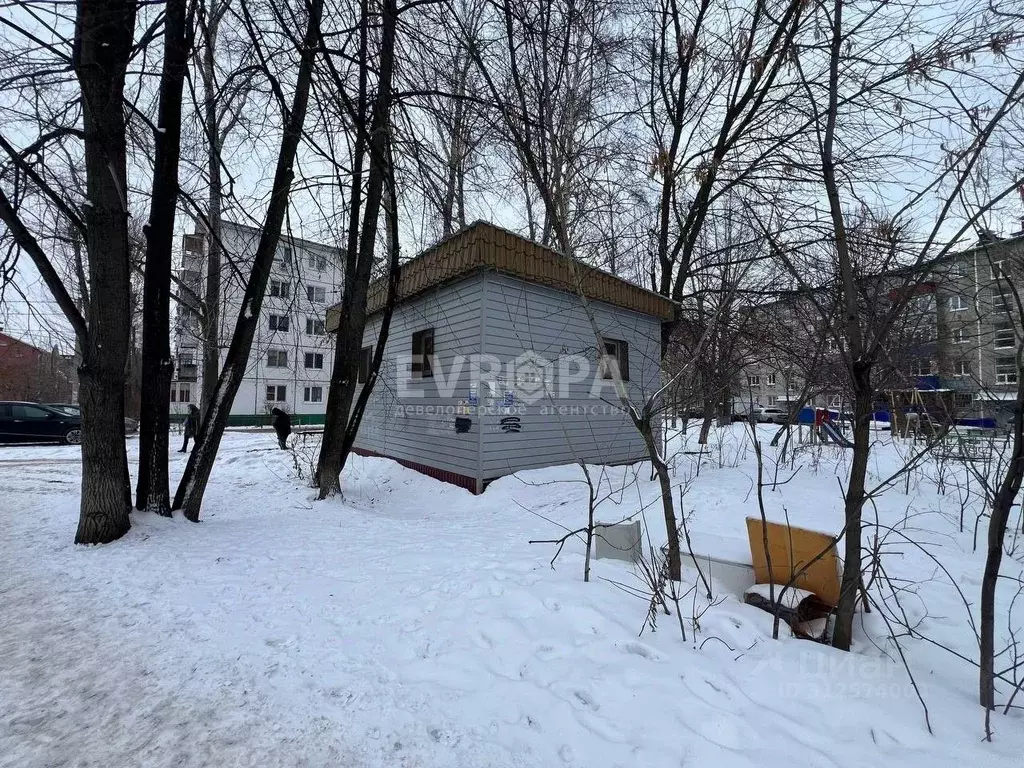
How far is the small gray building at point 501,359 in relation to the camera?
6.91 m

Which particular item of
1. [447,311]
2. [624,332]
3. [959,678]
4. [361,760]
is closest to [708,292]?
[624,332]

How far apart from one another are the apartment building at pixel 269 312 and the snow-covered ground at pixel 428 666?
2751mm

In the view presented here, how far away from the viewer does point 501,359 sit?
7.16 meters

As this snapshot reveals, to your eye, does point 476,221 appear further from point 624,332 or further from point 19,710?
point 19,710

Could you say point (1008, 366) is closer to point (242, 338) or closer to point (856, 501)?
point (856, 501)

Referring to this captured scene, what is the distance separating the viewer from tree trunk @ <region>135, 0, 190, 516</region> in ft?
14.9

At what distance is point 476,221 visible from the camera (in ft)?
21.0

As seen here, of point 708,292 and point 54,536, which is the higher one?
point 708,292

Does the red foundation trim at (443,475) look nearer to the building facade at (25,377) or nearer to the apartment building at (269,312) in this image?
the apartment building at (269,312)

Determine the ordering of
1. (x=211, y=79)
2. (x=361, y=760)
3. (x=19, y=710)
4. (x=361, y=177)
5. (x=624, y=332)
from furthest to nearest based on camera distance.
Answer: (x=624, y=332) → (x=361, y=177) → (x=211, y=79) → (x=19, y=710) → (x=361, y=760)

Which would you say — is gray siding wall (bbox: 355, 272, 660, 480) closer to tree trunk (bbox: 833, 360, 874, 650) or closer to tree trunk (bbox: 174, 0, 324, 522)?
tree trunk (bbox: 174, 0, 324, 522)

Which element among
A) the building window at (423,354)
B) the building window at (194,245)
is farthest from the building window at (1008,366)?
the building window at (194,245)

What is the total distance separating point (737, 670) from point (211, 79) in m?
5.83

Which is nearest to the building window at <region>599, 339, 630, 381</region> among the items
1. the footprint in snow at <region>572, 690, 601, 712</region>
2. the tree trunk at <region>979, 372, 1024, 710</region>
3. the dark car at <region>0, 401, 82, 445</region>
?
the tree trunk at <region>979, 372, 1024, 710</region>
